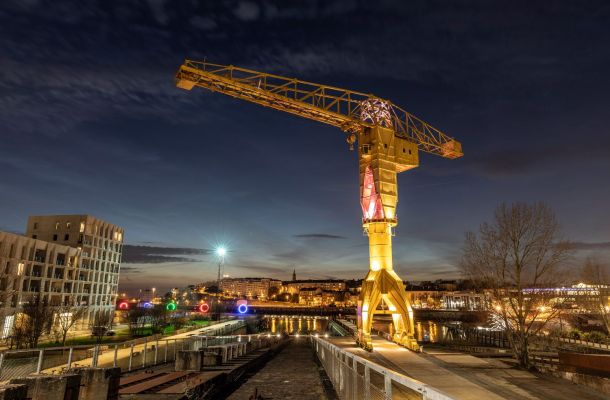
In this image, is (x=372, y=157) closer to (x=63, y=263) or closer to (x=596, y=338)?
(x=596, y=338)

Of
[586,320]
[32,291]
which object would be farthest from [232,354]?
[586,320]

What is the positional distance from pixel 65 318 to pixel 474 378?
60.6 m

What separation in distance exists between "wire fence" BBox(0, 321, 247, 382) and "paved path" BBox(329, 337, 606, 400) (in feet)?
38.1

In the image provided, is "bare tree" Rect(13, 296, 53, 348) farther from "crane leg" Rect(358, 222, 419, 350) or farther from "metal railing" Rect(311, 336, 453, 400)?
"metal railing" Rect(311, 336, 453, 400)

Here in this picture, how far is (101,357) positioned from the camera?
1086 inches

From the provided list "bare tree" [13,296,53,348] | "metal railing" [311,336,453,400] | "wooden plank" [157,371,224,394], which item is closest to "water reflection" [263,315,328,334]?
"bare tree" [13,296,53,348]

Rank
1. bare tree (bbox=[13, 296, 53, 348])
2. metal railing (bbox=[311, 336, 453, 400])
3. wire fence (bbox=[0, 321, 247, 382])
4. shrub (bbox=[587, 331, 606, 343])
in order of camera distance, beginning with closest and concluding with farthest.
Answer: metal railing (bbox=[311, 336, 453, 400]) → wire fence (bbox=[0, 321, 247, 382]) → shrub (bbox=[587, 331, 606, 343]) → bare tree (bbox=[13, 296, 53, 348])

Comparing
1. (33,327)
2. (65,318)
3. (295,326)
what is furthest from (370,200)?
(295,326)

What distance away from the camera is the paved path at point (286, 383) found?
53.7 feet

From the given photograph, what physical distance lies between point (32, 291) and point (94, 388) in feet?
234

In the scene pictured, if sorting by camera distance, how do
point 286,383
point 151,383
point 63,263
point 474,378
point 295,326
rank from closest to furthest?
point 151,383
point 474,378
point 286,383
point 63,263
point 295,326

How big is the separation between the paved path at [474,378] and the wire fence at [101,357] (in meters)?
11.6

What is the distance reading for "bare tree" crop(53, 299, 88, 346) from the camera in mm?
53037

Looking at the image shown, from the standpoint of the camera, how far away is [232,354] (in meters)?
25.6
